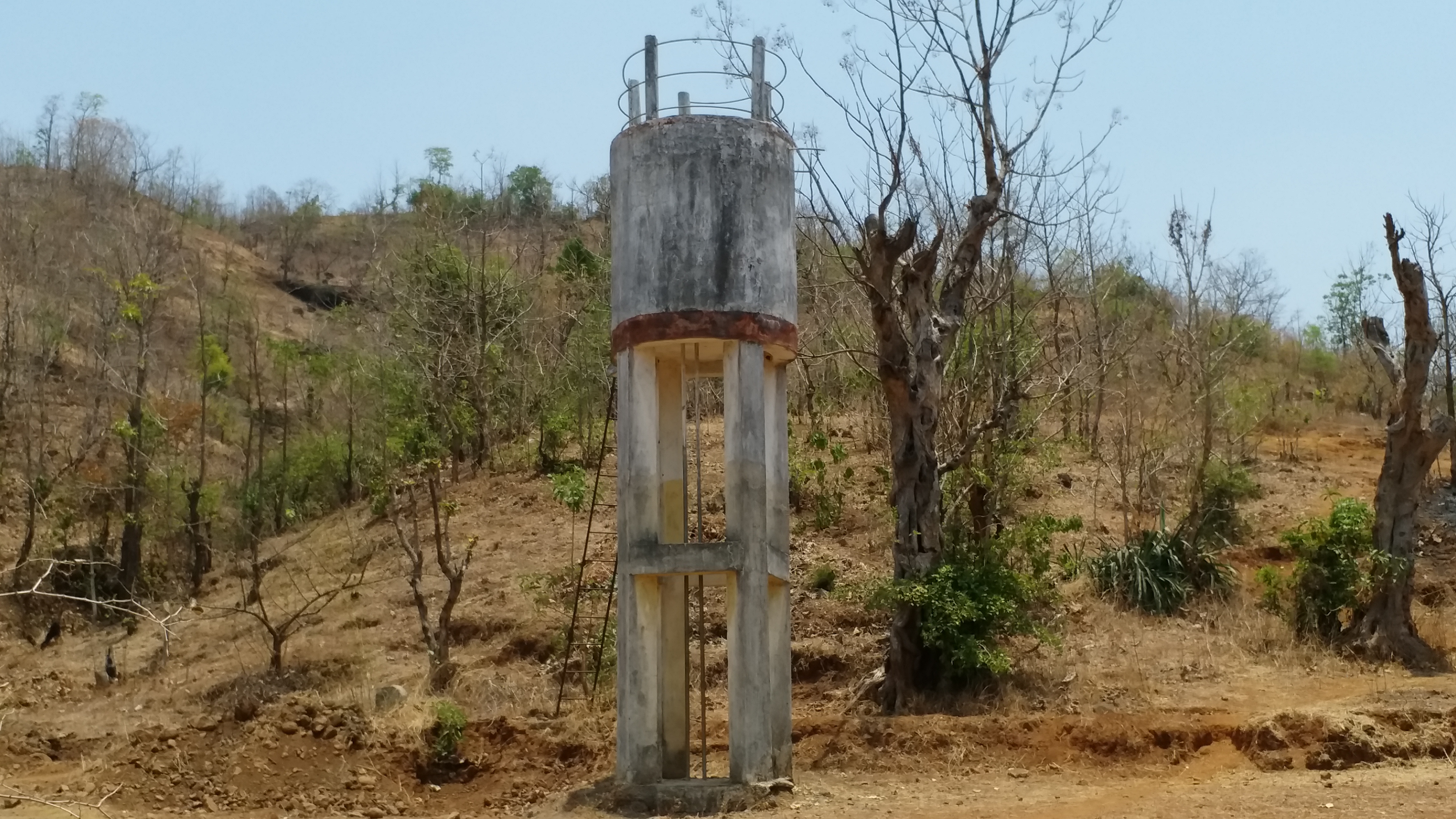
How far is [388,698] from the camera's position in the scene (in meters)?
16.5

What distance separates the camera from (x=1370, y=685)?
16141mm

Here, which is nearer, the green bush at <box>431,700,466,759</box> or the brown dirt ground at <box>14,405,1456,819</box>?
the brown dirt ground at <box>14,405,1456,819</box>

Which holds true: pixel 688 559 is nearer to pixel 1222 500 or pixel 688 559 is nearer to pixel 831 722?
pixel 831 722

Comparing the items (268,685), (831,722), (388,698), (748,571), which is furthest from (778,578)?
(268,685)

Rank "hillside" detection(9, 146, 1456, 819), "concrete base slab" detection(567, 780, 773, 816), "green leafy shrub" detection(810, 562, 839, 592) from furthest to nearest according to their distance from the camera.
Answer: "green leafy shrub" detection(810, 562, 839, 592), "hillside" detection(9, 146, 1456, 819), "concrete base slab" detection(567, 780, 773, 816)

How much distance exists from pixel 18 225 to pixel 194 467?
11818 millimetres

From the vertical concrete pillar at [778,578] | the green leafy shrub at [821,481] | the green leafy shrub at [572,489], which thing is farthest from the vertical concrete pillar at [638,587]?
the green leafy shrub at [821,481]

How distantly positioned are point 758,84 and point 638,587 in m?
4.78

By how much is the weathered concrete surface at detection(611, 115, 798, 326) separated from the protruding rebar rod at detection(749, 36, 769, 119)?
0.69 feet

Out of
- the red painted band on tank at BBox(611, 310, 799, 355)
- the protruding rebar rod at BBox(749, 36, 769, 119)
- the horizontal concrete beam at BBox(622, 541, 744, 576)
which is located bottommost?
the horizontal concrete beam at BBox(622, 541, 744, 576)

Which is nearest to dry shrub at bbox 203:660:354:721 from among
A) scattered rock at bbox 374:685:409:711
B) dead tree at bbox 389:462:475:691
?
scattered rock at bbox 374:685:409:711

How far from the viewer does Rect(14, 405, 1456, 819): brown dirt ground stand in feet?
43.8

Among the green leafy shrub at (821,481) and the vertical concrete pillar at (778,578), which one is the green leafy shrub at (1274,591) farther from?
the vertical concrete pillar at (778,578)

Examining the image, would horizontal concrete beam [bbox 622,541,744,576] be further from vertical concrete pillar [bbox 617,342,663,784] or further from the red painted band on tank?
the red painted band on tank
